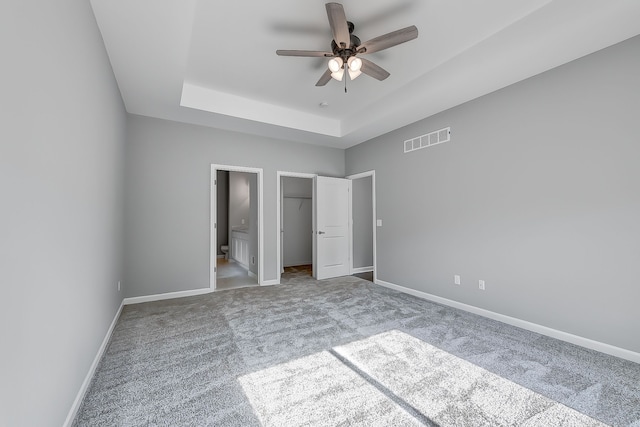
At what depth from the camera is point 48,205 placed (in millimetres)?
1338

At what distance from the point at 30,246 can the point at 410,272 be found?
4272 mm

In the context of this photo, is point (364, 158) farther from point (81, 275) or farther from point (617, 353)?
point (81, 275)

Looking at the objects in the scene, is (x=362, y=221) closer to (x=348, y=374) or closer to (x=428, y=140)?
(x=428, y=140)

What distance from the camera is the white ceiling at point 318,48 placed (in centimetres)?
224

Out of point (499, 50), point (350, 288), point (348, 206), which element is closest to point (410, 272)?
→ point (350, 288)

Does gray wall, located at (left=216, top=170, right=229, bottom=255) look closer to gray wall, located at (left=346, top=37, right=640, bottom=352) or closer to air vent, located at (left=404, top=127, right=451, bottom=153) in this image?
air vent, located at (left=404, top=127, right=451, bottom=153)

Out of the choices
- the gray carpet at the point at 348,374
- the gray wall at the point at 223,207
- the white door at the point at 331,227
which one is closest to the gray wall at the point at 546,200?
the gray carpet at the point at 348,374

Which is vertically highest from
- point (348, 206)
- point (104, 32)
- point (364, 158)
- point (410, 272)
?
point (104, 32)

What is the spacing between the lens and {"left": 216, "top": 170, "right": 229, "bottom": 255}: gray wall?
28.0ft

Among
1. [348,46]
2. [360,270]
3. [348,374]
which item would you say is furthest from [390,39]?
[360,270]

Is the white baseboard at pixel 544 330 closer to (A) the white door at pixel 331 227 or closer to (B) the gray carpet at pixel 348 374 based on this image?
(B) the gray carpet at pixel 348 374

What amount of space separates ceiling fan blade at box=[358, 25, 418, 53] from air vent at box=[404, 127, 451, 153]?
72.8 inches

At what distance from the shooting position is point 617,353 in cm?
239

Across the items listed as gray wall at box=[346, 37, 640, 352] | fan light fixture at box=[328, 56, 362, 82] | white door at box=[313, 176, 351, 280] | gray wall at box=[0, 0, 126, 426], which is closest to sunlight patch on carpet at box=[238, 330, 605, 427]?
gray wall at box=[0, 0, 126, 426]
